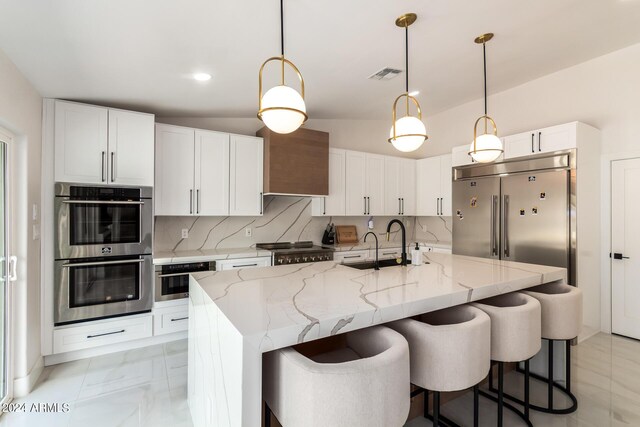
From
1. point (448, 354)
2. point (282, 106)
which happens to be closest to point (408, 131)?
point (282, 106)

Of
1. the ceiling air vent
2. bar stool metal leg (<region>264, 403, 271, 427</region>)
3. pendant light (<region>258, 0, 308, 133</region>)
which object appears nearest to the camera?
bar stool metal leg (<region>264, 403, 271, 427</region>)

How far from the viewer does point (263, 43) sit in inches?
89.7

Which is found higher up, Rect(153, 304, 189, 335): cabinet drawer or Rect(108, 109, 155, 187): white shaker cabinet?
Rect(108, 109, 155, 187): white shaker cabinet

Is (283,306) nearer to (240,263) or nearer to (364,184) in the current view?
(240,263)

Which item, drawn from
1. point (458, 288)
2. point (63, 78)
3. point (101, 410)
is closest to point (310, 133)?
point (63, 78)

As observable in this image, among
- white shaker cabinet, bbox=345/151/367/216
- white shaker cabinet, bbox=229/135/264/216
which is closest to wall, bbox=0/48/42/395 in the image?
white shaker cabinet, bbox=229/135/264/216

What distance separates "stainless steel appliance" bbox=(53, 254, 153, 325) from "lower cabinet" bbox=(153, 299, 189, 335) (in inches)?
5.4

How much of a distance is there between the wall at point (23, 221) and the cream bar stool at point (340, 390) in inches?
91.8

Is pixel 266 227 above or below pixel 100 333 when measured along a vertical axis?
above

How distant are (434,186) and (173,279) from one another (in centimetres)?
392

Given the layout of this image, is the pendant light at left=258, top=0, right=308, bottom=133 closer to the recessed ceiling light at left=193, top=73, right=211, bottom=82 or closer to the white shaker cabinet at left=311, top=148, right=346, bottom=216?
the recessed ceiling light at left=193, top=73, right=211, bottom=82

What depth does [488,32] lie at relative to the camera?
2.65m

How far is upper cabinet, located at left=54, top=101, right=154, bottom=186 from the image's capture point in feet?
9.33

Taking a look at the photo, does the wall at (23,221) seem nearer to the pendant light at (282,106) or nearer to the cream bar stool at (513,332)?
the pendant light at (282,106)
